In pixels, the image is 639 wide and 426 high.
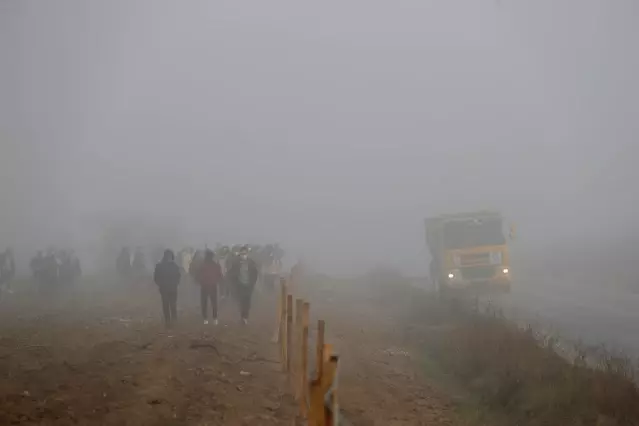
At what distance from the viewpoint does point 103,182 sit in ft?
404

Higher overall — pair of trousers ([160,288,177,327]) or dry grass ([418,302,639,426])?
pair of trousers ([160,288,177,327])

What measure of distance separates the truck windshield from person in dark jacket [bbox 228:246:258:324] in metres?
11.4

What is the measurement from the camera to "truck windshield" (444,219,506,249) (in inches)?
955

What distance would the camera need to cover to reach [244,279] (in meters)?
15.9

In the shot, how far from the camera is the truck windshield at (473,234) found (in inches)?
955

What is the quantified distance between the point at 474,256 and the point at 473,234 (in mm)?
1069

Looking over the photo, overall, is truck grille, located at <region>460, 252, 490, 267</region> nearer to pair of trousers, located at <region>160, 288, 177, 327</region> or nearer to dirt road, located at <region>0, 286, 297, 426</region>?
dirt road, located at <region>0, 286, 297, 426</region>

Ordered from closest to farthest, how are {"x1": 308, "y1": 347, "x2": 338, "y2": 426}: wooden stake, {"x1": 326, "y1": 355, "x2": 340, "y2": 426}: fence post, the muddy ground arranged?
Result: {"x1": 326, "y1": 355, "x2": 340, "y2": 426}: fence post < {"x1": 308, "y1": 347, "x2": 338, "y2": 426}: wooden stake < the muddy ground

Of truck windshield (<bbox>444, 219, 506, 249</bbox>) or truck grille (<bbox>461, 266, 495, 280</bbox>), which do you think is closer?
truck grille (<bbox>461, 266, 495, 280</bbox>)

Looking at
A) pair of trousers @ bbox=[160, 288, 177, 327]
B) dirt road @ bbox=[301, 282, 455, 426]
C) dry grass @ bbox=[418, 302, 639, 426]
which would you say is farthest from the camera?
pair of trousers @ bbox=[160, 288, 177, 327]

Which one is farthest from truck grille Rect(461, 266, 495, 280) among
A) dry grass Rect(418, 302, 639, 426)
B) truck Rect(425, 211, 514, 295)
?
dry grass Rect(418, 302, 639, 426)

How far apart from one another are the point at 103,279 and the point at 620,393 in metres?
30.7

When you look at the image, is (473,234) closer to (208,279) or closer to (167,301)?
(208,279)

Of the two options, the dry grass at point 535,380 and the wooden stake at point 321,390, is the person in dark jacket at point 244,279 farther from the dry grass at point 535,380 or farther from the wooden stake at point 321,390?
the wooden stake at point 321,390
